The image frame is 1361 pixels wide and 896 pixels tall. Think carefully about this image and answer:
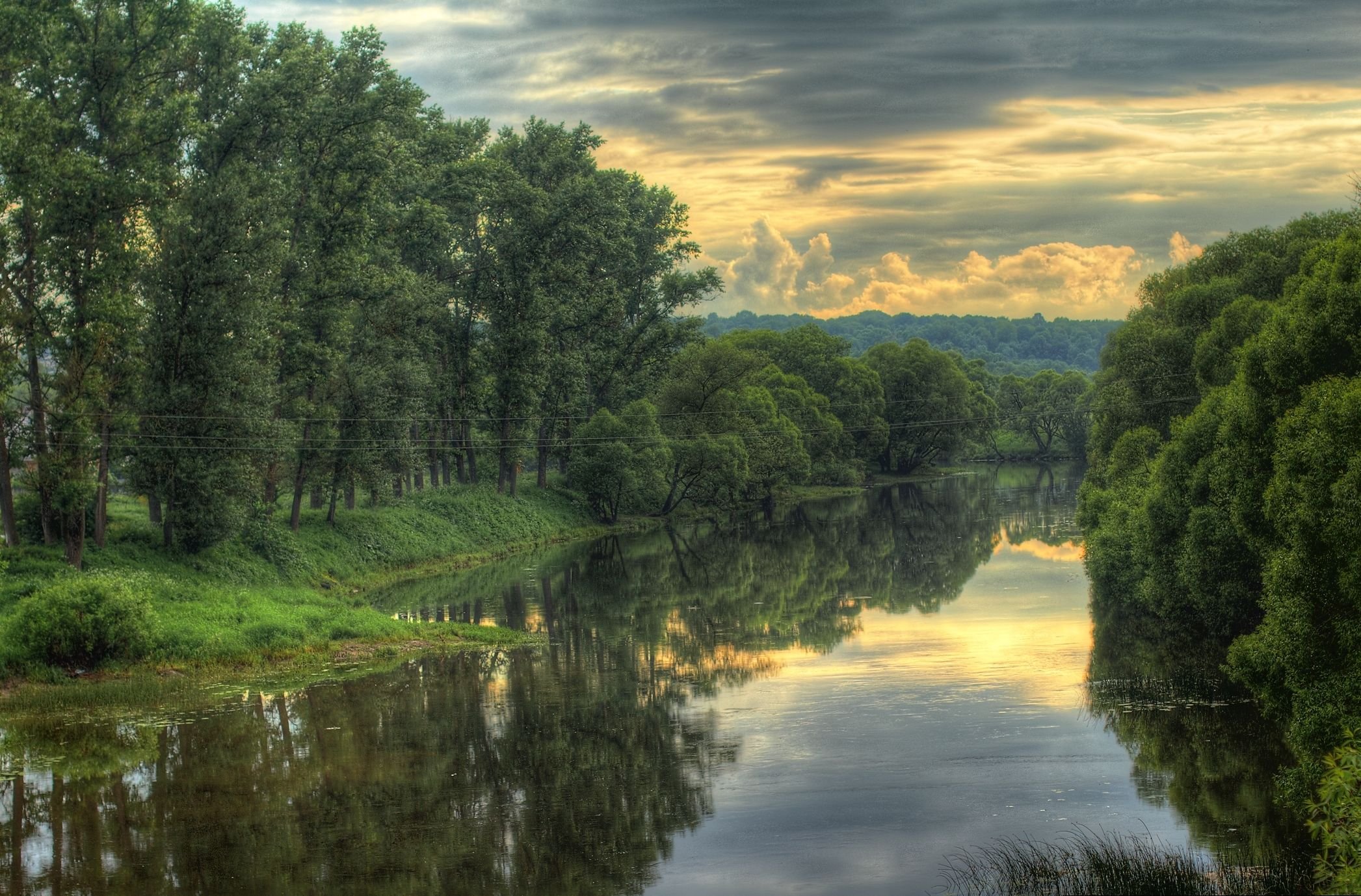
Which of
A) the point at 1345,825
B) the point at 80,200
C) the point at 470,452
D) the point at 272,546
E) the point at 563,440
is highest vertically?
the point at 80,200

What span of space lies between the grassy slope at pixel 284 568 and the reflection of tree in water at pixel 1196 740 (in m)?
20.9

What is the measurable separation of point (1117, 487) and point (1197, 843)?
96.1 feet

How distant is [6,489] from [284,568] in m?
11.5

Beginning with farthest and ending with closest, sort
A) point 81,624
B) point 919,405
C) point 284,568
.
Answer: point 919,405 < point 284,568 < point 81,624

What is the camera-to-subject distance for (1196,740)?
25.4m

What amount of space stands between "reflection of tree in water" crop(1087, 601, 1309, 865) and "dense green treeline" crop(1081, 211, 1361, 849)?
3.85ft

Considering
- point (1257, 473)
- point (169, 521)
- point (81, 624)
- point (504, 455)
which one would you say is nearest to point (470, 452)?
point (504, 455)

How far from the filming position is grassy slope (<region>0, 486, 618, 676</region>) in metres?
34.5

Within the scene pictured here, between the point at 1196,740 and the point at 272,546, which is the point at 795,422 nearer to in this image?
the point at 272,546

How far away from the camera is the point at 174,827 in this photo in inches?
842

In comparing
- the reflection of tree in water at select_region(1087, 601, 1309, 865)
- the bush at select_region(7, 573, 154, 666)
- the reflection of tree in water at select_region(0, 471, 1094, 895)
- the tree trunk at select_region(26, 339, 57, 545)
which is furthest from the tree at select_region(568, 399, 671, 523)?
the bush at select_region(7, 573, 154, 666)

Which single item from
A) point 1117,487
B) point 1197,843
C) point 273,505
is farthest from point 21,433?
point 1117,487

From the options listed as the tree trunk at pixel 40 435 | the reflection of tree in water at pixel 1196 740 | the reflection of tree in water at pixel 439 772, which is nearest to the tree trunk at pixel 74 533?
the tree trunk at pixel 40 435

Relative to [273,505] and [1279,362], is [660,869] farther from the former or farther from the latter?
[273,505]
